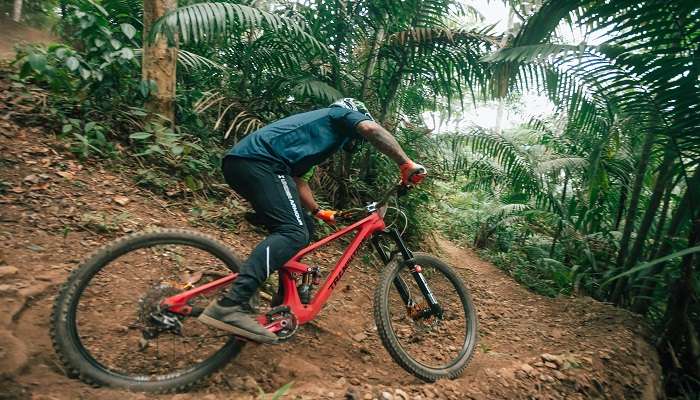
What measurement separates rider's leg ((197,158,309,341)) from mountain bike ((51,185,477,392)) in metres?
0.14

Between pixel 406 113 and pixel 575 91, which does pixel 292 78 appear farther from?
pixel 575 91

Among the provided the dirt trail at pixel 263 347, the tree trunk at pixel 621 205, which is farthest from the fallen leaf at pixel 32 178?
the tree trunk at pixel 621 205

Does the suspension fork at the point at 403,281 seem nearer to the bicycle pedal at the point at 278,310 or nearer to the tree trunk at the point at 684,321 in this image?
the bicycle pedal at the point at 278,310

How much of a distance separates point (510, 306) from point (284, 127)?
13.2ft

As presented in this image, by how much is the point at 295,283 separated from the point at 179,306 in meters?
0.70

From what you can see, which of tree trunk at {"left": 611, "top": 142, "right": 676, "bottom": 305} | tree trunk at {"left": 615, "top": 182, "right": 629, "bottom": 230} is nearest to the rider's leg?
tree trunk at {"left": 611, "top": 142, "right": 676, "bottom": 305}

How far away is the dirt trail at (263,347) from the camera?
2.32 meters

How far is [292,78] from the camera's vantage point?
15.7 ft

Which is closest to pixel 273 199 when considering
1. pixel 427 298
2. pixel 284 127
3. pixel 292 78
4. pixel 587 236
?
pixel 284 127

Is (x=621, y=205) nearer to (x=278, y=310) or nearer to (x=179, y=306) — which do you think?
(x=278, y=310)

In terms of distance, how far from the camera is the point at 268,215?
8.10ft

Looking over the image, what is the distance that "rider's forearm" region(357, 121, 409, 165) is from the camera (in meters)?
2.54

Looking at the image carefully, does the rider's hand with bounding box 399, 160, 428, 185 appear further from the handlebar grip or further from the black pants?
the black pants

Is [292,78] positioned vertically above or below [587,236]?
above
